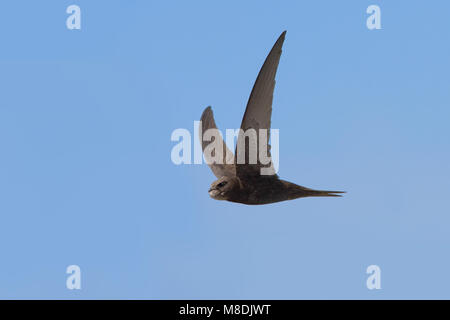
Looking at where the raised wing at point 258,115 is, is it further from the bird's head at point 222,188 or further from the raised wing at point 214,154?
the raised wing at point 214,154

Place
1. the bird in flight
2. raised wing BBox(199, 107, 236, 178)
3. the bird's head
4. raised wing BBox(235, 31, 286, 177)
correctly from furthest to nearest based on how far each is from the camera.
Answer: raised wing BBox(199, 107, 236, 178) < the bird's head < the bird in flight < raised wing BBox(235, 31, 286, 177)

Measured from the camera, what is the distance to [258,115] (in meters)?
9.45

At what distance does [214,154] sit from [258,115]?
246cm

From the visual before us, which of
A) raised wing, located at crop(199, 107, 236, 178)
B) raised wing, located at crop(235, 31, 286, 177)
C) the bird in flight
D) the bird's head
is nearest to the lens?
raised wing, located at crop(235, 31, 286, 177)

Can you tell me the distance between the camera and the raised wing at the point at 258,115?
907cm

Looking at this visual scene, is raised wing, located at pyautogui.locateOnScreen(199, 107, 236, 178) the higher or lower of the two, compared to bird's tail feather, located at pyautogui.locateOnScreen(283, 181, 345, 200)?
higher

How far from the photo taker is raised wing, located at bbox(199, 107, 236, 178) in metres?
11.2

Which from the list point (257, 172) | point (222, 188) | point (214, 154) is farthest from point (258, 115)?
point (214, 154)

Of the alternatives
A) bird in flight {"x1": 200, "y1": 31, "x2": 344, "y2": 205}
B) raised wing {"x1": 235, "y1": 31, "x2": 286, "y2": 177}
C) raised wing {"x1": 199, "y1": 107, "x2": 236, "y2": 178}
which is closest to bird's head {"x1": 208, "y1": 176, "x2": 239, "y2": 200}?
bird in flight {"x1": 200, "y1": 31, "x2": 344, "y2": 205}

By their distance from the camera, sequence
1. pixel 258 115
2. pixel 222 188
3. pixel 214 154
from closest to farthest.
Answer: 1. pixel 258 115
2. pixel 222 188
3. pixel 214 154

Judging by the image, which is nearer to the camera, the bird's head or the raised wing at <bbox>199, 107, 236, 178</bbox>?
the bird's head

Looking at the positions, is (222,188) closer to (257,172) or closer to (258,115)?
(257,172)

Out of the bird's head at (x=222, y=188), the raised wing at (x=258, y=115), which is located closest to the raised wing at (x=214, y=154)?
the bird's head at (x=222, y=188)

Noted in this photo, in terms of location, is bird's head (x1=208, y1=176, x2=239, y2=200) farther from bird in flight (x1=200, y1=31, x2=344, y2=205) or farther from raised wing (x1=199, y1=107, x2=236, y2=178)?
raised wing (x1=199, y1=107, x2=236, y2=178)
